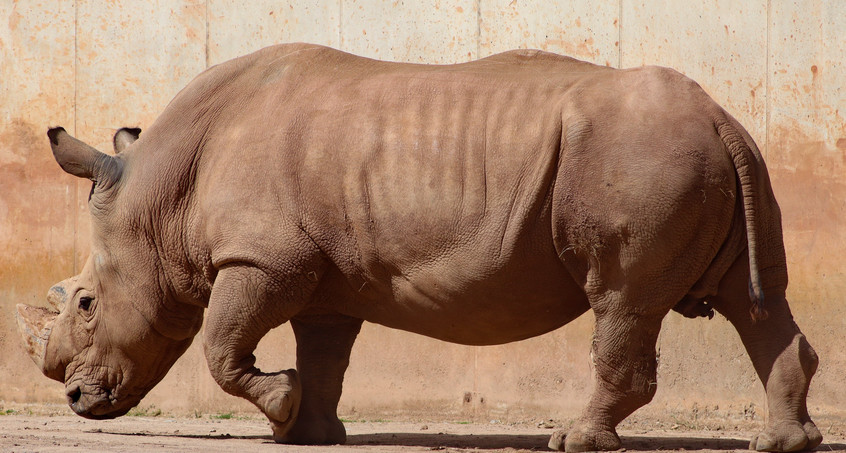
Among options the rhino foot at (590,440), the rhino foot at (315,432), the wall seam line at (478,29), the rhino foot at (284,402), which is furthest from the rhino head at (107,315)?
the wall seam line at (478,29)

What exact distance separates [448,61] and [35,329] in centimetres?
312

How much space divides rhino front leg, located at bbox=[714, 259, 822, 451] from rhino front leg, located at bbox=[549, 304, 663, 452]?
1.38ft

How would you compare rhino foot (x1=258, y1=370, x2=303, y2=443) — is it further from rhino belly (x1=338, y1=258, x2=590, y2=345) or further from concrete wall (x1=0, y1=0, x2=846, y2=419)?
concrete wall (x1=0, y1=0, x2=846, y2=419)

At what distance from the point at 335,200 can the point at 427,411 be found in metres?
2.66

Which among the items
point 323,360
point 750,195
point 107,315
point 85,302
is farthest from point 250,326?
point 750,195

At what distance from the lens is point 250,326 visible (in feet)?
17.6

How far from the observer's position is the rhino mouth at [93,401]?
6039 mm

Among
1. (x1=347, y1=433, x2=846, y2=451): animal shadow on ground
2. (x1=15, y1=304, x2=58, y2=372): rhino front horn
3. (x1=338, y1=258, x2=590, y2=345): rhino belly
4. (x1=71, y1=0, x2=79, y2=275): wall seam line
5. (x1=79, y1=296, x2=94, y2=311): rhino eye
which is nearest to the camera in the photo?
(x1=338, y1=258, x2=590, y2=345): rhino belly

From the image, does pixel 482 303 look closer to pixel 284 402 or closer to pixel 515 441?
pixel 284 402

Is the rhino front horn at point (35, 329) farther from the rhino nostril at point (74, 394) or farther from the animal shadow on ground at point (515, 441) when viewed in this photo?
the animal shadow on ground at point (515, 441)

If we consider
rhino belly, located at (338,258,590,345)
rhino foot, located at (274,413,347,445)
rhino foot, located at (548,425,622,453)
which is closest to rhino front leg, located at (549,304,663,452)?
rhino foot, located at (548,425,622,453)

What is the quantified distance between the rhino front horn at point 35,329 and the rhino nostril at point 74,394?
0.24 m

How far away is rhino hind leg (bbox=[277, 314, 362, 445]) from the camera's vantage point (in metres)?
6.06

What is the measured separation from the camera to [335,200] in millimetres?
5266
